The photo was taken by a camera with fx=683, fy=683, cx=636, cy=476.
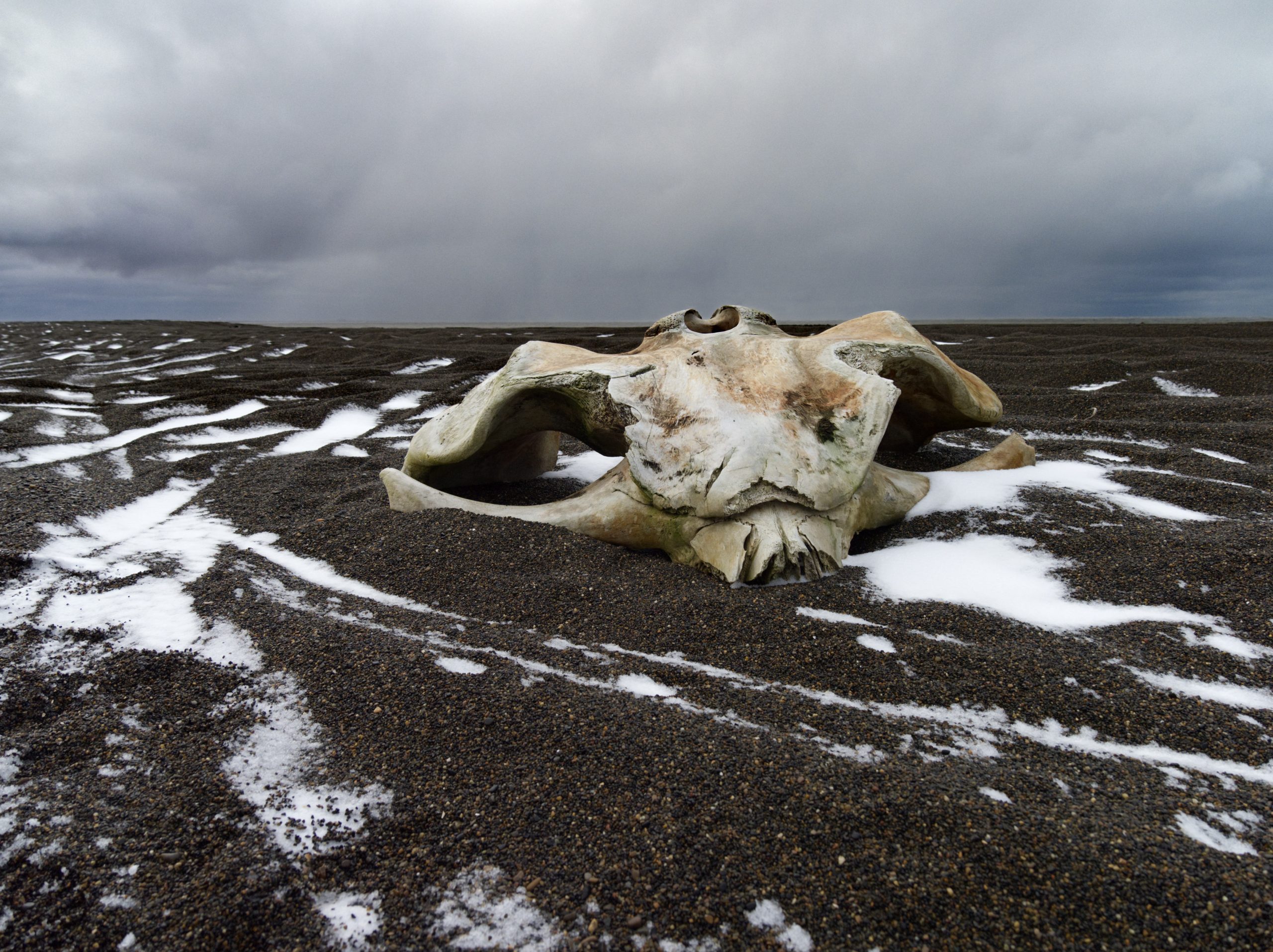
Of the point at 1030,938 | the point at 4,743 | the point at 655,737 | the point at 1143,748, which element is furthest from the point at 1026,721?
the point at 4,743

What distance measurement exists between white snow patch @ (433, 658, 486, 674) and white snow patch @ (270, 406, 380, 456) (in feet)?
11.2

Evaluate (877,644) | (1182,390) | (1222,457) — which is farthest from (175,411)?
(1182,390)

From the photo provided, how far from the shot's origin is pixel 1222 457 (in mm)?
3814

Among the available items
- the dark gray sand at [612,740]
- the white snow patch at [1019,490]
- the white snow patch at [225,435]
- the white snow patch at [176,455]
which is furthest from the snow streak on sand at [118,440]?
the white snow patch at [1019,490]

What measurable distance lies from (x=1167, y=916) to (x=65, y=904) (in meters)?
1.82

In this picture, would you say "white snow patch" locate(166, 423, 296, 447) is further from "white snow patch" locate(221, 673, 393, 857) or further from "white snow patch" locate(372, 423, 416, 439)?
"white snow patch" locate(221, 673, 393, 857)

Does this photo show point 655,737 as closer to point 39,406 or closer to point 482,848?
point 482,848

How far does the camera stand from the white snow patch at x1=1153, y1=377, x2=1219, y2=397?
19.6 feet

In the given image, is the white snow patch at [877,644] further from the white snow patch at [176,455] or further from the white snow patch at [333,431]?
the white snow patch at [176,455]

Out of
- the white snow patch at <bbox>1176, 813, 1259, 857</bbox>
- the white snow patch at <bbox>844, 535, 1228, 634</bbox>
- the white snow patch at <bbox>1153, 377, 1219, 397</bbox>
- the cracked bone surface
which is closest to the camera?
the white snow patch at <bbox>1176, 813, 1259, 857</bbox>

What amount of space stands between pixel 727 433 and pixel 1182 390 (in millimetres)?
5664

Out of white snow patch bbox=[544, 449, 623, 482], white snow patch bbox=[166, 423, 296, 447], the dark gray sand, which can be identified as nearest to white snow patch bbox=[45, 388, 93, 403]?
white snow patch bbox=[166, 423, 296, 447]

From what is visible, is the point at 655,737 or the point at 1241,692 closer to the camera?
the point at 655,737

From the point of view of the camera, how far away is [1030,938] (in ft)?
3.55
